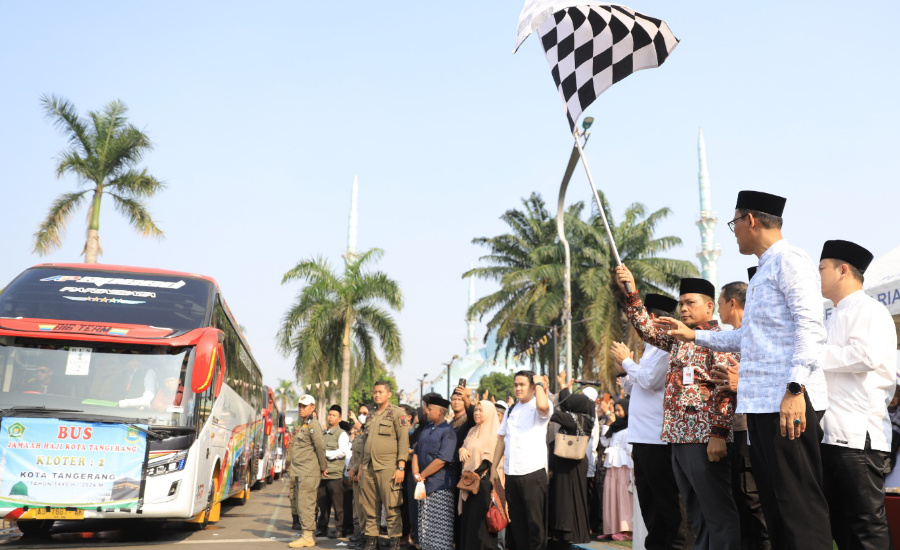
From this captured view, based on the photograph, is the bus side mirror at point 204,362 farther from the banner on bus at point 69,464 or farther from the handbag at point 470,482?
the handbag at point 470,482

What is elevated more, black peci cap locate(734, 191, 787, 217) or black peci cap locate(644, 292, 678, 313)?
black peci cap locate(734, 191, 787, 217)

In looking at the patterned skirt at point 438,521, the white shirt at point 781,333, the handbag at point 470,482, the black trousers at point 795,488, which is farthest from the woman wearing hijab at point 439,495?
the black trousers at point 795,488

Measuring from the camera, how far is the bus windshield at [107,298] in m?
10.0

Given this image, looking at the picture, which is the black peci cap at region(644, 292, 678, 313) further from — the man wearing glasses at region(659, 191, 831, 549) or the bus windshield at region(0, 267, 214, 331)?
the bus windshield at region(0, 267, 214, 331)

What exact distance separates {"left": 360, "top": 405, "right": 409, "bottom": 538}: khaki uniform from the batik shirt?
5342 mm

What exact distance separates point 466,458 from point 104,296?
5.19 metres

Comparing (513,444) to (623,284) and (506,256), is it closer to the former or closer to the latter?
(623,284)

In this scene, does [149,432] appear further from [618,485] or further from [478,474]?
[618,485]

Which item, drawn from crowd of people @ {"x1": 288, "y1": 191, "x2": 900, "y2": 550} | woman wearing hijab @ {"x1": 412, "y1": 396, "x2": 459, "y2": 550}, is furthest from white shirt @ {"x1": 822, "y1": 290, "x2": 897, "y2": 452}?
woman wearing hijab @ {"x1": 412, "y1": 396, "x2": 459, "y2": 550}

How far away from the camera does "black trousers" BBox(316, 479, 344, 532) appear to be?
1300cm

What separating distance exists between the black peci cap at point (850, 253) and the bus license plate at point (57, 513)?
8387mm

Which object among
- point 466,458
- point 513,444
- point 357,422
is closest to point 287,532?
point 357,422

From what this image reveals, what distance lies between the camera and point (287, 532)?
1285 cm

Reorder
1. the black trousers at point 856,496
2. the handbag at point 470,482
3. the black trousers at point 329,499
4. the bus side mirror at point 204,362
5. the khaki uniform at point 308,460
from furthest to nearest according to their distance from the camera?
1. the black trousers at point 329,499
2. the khaki uniform at point 308,460
3. the bus side mirror at point 204,362
4. the handbag at point 470,482
5. the black trousers at point 856,496
